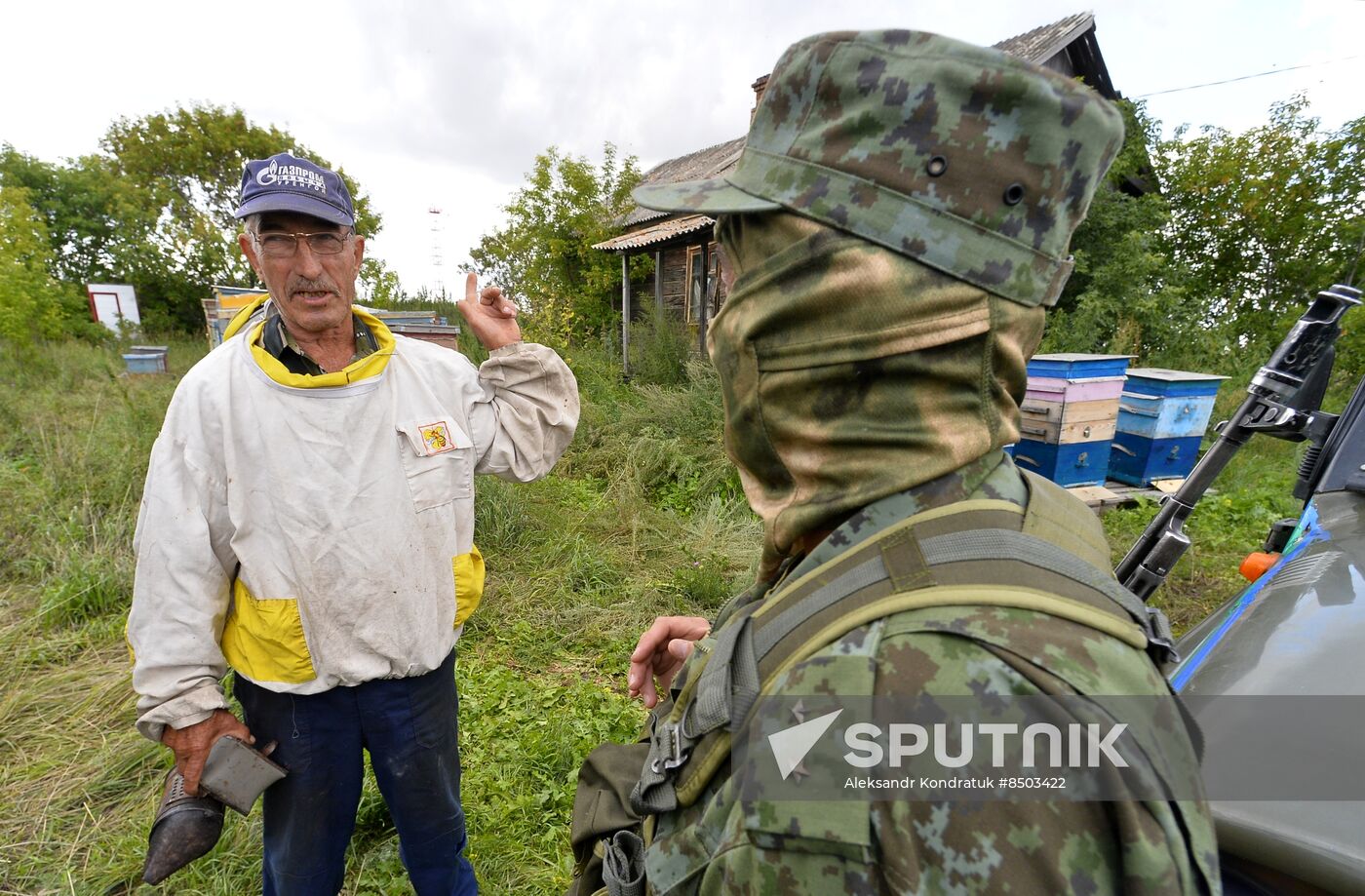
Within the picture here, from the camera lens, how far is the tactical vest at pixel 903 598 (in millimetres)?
752

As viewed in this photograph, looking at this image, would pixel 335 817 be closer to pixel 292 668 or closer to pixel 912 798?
pixel 292 668

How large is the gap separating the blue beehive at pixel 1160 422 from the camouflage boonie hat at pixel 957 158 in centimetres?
623

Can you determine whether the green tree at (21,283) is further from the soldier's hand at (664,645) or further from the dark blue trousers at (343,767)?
the soldier's hand at (664,645)

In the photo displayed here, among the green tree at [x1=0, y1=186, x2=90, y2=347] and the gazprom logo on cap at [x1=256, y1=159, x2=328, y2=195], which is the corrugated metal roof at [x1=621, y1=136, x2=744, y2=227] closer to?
the gazprom logo on cap at [x1=256, y1=159, x2=328, y2=195]

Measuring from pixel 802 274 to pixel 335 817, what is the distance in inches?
88.1

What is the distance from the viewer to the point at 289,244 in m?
2.05

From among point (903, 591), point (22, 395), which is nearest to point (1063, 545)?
point (903, 591)

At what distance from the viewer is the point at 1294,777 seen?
1207 millimetres

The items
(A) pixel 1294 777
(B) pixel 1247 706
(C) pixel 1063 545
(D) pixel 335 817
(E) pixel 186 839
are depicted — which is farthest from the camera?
(D) pixel 335 817

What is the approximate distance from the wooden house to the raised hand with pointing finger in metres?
7.39

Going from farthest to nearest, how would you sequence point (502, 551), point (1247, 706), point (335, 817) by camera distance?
point (502, 551) → point (335, 817) → point (1247, 706)

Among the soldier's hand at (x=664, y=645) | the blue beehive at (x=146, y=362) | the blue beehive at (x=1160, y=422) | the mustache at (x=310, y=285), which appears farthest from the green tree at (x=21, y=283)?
the blue beehive at (x=1160, y=422)

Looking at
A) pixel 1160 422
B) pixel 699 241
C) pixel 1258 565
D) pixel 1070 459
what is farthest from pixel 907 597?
pixel 699 241

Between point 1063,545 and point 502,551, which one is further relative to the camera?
point 502,551
